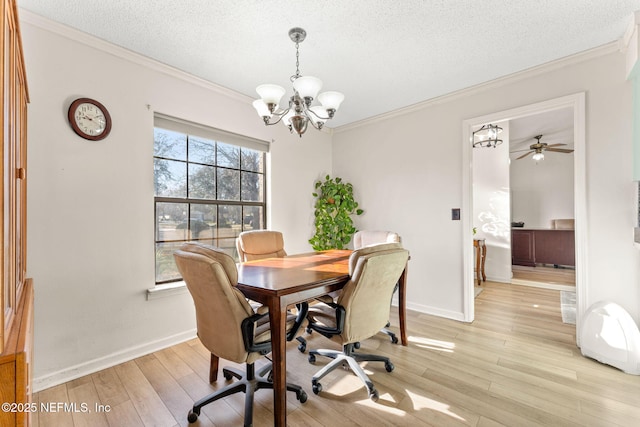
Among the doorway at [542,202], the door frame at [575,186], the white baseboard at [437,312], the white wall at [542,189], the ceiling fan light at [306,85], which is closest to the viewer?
the ceiling fan light at [306,85]

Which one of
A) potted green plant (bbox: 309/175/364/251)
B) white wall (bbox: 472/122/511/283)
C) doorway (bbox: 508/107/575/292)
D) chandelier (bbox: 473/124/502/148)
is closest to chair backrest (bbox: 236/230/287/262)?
potted green plant (bbox: 309/175/364/251)

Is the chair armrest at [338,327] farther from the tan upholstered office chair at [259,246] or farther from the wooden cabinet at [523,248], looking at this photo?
the wooden cabinet at [523,248]

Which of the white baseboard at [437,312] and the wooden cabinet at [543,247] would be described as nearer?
the white baseboard at [437,312]

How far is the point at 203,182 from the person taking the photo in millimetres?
2979

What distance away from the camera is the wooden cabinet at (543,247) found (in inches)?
232

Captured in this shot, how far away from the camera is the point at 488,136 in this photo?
182 inches

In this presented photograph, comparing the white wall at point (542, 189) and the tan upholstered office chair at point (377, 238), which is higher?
the white wall at point (542, 189)

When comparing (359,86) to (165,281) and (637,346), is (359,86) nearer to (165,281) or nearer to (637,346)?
(165,281)

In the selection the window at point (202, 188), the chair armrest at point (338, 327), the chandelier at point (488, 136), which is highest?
the chandelier at point (488, 136)

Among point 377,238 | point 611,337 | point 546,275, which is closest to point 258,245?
point 377,238

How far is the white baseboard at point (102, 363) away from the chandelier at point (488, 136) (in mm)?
4933

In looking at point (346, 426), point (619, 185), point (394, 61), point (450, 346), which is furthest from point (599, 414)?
point (394, 61)

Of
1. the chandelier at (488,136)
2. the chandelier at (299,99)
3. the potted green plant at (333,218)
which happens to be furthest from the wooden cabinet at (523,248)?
the chandelier at (299,99)

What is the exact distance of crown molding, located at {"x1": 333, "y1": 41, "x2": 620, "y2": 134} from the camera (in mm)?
2410
